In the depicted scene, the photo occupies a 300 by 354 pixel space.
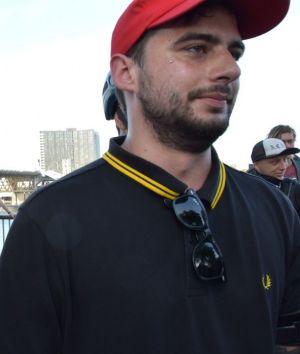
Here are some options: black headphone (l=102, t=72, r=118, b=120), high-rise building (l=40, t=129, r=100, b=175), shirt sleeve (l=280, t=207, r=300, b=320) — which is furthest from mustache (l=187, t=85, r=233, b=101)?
high-rise building (l=40, t=129, r=100, b=175)

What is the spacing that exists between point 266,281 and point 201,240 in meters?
0.25

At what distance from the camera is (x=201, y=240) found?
124 cm

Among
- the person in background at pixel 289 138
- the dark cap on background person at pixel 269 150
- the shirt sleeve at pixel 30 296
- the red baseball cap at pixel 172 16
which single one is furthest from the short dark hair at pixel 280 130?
the shirt sleeve at pixel 30 296

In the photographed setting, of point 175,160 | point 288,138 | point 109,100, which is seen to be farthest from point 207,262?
point 288,138

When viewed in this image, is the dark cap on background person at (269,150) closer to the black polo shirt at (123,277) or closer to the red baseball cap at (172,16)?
the red baseball cap at (172,16)

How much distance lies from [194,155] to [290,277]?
0.47 m

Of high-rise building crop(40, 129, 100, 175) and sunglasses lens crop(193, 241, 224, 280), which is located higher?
high-rise building crop(40, 129, 100, 175)

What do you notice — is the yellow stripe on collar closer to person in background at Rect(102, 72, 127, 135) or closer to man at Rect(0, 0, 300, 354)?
man at Rect(0, 0, 300, 354)

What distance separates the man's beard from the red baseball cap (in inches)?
5.0

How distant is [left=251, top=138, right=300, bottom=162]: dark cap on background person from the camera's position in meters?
4.27

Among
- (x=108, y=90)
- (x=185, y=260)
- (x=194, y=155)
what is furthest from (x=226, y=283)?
(x=108, y=90)

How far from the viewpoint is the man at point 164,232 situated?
1175 mm

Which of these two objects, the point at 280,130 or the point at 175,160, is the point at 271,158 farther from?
the point at 175,160

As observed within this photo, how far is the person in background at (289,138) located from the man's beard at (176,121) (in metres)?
4.01
